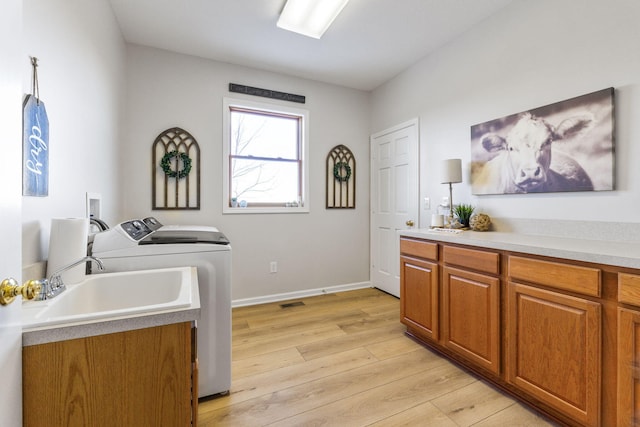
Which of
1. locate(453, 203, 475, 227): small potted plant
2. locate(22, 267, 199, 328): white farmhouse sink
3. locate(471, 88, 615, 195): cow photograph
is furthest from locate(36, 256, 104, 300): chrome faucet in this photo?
locate(471, 88, 615, 195): cow photograph

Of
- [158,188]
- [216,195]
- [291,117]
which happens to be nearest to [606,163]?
[291,117]

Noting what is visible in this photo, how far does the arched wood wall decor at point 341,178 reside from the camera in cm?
375

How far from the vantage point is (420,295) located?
230 cm

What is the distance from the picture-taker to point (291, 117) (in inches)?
141

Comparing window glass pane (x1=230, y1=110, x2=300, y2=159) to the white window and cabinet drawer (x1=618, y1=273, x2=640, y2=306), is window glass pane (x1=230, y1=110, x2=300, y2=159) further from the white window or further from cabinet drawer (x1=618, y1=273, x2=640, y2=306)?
cabinet drawer (x1=618, y1=273, x2=640, y2=306)

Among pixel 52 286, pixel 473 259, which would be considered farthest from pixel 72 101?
pixel 473 259

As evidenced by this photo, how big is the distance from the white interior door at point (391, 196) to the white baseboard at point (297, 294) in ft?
0.92

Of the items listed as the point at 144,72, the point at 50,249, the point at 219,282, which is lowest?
the point at 219,282

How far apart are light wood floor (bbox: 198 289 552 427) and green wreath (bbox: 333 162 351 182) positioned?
5.97 ft

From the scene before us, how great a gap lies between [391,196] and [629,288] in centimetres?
248

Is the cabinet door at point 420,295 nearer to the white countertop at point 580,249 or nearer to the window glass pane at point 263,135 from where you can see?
the white countertop at point 580,249

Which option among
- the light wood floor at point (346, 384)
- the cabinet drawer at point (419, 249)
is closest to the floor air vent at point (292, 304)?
the light wood floor at point (346, 384)

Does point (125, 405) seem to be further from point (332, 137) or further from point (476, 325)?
point (332, 137)

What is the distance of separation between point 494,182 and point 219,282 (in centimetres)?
226
